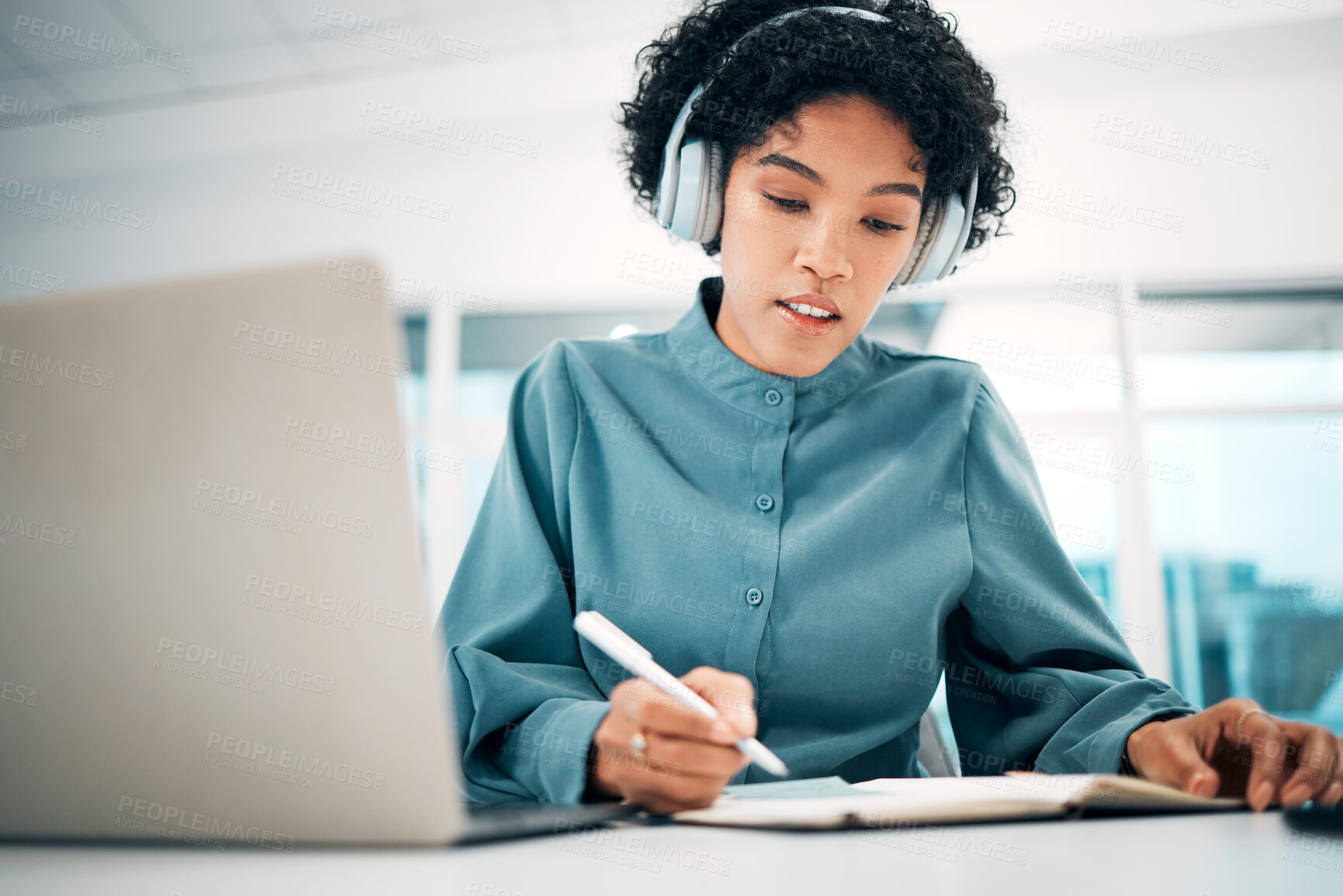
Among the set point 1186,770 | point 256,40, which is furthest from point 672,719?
point 256,40

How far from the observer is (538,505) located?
1.00m

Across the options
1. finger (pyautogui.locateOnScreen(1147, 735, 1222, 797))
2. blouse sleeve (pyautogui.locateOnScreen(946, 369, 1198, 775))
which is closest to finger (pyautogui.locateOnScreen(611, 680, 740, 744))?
finger (pyautogui.locateOnScreen(1147, 735, 1222, 797))

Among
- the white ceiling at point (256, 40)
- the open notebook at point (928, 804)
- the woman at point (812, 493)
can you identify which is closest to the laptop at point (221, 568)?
the open notebook at point (928, 804)

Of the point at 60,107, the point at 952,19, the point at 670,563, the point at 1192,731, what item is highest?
the point at 60,107

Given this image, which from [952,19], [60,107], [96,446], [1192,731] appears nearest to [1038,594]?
[1192,731]

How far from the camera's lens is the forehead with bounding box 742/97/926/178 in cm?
94

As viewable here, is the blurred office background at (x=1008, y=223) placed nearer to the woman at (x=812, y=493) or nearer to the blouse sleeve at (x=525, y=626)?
the woman at (x=812, y=493)

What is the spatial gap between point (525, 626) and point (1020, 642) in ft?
1.77

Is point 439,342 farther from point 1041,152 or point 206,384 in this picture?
point 206,384

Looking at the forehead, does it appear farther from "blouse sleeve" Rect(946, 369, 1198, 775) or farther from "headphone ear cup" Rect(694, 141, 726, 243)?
"blouse sleeve" Rect(946, 369, 1198, 775)

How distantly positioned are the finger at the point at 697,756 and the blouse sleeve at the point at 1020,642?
427 mm

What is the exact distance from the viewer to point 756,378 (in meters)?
1.06

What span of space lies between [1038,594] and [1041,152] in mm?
3740

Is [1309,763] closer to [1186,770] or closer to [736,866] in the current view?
[1186,770]
